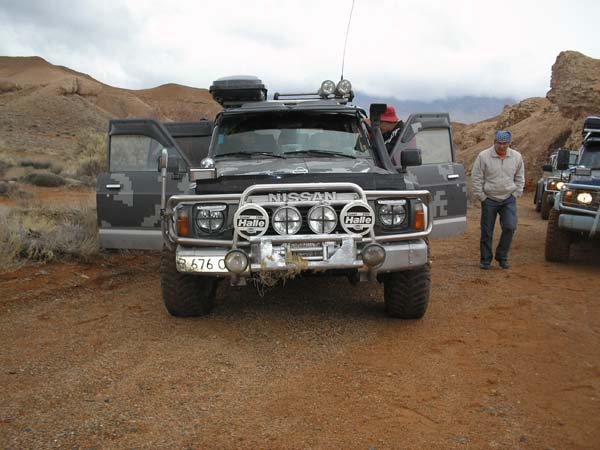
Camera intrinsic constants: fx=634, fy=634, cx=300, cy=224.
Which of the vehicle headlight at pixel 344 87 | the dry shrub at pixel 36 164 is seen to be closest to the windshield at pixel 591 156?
the vehicle headlight at pixel 344 87

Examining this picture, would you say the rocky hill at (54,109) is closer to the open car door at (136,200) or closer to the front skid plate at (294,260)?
the open car door at (136,200)

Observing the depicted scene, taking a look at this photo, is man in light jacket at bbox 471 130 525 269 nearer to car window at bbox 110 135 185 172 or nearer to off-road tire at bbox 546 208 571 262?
off-road tire at bbox 546 208 571 262

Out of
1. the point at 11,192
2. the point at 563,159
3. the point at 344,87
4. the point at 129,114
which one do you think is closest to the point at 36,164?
the point at 11,192

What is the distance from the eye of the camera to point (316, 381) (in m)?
3.94

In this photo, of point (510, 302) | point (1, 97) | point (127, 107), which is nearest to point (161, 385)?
point (510, 302)

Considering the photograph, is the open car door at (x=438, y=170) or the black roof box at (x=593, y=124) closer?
the open car door at (x=438, y=170)

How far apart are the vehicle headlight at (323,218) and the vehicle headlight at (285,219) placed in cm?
10

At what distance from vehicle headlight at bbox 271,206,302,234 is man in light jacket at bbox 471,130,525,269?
4120 mm

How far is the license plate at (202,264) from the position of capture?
460 cm

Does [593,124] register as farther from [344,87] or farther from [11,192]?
[11,192]

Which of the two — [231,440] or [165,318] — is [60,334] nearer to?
[165,318]

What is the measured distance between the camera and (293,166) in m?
5.43

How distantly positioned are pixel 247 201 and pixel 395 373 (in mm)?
1601

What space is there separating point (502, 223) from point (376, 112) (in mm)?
2697
